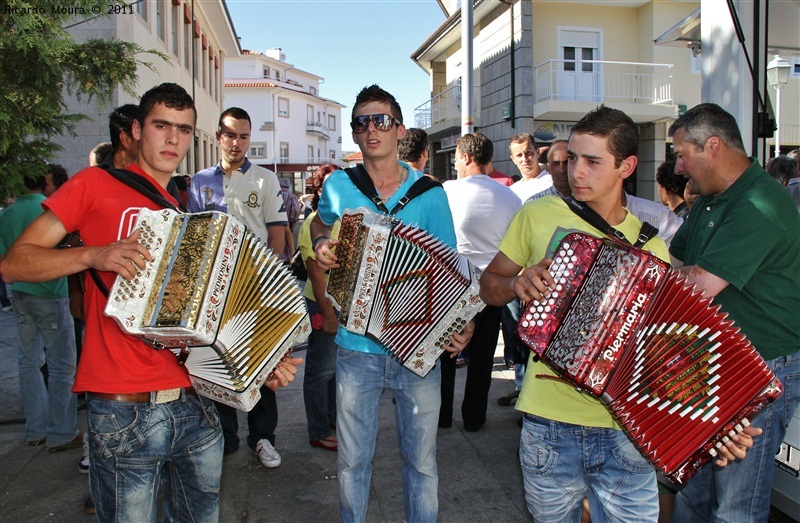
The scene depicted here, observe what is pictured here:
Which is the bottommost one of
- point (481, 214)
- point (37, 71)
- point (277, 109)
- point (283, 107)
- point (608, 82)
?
point (481, 214)

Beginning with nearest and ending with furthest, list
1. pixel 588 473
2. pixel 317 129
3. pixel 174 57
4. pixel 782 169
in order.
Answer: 1. pixel 588 473
2. pixel 782 169
3. pixel 174 57
4. pixel 317 129

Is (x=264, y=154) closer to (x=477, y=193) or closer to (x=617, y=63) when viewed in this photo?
(x=617, y=63)

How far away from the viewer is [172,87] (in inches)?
99.4

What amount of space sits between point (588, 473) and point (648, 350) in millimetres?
593

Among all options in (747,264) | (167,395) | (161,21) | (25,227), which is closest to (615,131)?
(747,264)

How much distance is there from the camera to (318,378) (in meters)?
4.55

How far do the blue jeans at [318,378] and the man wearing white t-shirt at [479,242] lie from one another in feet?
2.93

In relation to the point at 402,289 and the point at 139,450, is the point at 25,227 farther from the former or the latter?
the point at 402,289

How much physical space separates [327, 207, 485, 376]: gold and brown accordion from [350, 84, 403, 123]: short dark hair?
700 millimetres

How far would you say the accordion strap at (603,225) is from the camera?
2318 millimetres

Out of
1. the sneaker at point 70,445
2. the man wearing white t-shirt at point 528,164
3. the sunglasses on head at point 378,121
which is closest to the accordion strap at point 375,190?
the sunglasses on head at point 378,121

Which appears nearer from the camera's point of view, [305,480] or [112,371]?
[112,371]

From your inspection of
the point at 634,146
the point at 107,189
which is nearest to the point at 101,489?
the point at 107,189

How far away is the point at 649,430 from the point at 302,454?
302cm
